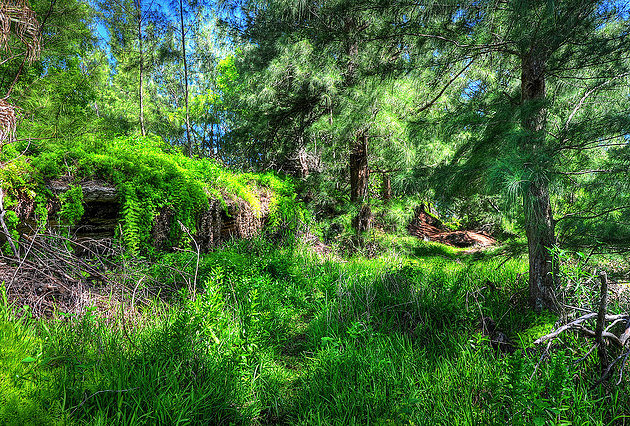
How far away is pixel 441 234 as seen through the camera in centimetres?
1012

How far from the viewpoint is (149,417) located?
5.44 ft

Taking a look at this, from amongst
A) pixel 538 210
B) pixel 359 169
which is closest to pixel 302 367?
pixel 538 210

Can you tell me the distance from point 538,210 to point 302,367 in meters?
2.44

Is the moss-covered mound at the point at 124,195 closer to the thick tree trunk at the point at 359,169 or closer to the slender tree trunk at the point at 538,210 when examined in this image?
the thick tree trunk at the point at 359,169

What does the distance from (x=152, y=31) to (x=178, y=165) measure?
566 cm

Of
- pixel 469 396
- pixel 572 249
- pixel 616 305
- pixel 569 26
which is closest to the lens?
pixel 469 396

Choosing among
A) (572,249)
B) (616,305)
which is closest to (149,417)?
(616,305)

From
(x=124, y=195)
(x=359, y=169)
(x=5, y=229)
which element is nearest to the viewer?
(x=5, y=229)

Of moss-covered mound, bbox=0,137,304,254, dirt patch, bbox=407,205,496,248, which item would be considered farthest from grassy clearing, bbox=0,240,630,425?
dirt patch, bbox=407,205,496,248

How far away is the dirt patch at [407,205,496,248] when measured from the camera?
355 inches

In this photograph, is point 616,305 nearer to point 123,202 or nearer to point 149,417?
point 149,417

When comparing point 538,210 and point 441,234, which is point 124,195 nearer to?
point 538,210

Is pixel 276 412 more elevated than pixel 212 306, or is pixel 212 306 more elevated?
pixel 212 306

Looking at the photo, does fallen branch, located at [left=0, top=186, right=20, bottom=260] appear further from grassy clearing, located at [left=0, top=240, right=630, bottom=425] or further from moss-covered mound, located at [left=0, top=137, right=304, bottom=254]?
grassy clearing, located at [left=0, top=240, right=630, bottom=425]
